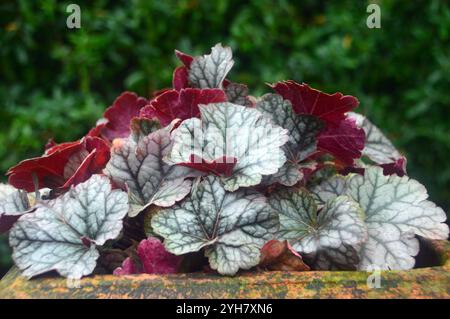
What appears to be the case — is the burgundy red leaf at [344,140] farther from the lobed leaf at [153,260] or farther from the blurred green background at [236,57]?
the blurred green background at [236,57]

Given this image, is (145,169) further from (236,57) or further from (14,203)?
(236,57)

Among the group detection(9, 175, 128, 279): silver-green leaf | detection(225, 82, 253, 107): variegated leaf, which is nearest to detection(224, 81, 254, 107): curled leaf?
detection(225, 82, 253, 107): variegated leaf

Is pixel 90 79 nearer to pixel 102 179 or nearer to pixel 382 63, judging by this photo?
pixel 382 63

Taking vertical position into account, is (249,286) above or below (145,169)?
below

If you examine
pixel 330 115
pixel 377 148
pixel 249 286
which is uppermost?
pixel 330 115

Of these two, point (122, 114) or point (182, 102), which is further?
point (122, 114)

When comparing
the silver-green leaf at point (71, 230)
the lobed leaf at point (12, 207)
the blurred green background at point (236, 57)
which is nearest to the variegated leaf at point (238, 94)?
the silver-green leaf at point (71, 230)

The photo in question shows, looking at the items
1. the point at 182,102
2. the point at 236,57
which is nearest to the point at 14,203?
the point at 182,102
